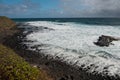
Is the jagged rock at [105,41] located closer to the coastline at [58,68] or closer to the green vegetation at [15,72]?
the coastline at [58,68]

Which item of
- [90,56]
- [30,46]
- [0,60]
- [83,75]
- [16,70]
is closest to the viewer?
[16,70]

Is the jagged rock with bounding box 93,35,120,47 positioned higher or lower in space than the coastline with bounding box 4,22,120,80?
higher

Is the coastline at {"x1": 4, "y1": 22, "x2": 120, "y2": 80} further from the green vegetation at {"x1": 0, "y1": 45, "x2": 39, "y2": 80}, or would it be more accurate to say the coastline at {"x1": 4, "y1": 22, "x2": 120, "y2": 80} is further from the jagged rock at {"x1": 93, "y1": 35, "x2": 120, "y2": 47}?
the jagged rock at {"x1": 93, "y1": 35, "x2": 120, "y2": 47}

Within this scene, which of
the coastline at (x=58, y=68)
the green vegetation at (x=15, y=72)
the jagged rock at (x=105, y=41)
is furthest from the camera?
the jagged rock at (x=105, y=41)

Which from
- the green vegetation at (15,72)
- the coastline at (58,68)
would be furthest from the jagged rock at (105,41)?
the green vegetation at (15,72)

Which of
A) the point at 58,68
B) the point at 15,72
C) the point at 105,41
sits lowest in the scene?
the point at 58,68

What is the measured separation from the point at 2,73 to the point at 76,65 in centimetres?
624

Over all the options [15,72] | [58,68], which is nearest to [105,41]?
[58,68]

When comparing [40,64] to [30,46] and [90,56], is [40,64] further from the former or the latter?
[30,46]

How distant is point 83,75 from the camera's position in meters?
13.6

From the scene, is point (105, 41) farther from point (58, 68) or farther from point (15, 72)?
point (15, 72)

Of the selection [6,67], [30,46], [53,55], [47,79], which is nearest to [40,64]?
[53,55]

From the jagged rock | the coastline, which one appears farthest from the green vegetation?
the jagged rock

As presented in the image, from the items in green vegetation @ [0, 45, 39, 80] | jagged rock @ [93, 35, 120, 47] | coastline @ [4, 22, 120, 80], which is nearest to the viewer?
green vegetation @ [0, 45, 39, 80]
